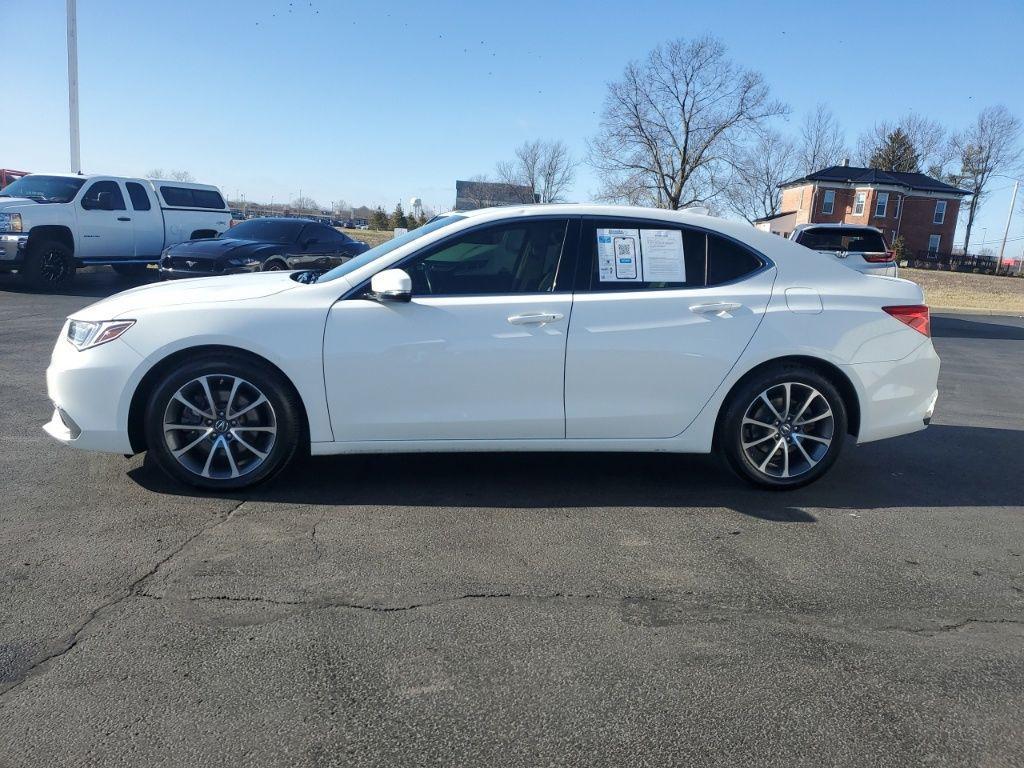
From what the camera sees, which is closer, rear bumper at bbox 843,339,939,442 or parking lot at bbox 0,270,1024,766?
parking lot at bbox 0,270,1024,766

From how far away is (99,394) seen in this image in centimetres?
411

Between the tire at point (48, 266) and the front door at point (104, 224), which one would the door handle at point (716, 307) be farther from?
Answer: the front door at point (104, 224)

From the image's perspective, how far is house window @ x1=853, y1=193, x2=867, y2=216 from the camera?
6044 cm

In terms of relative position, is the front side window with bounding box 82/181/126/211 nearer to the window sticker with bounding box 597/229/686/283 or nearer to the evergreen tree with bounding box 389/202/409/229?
the window sticker with bounding box 597/229/686/283

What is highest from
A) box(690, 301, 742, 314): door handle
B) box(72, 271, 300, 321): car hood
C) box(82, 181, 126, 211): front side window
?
box(82, 181, 126, 211): front side window

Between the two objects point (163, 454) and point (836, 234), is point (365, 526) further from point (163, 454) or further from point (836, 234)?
point (836, 234)

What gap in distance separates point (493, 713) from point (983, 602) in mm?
2278

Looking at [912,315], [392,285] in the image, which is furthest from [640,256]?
[912,315]

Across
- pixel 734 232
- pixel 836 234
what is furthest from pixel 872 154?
pixel 734 232

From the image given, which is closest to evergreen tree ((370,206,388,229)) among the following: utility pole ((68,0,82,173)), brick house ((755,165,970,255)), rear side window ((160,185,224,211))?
brick house ((755,165,970,255))

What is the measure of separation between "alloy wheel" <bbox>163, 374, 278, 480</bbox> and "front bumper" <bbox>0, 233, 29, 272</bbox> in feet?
38.0

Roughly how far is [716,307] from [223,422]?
109 inches

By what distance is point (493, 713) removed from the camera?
8.16 ft

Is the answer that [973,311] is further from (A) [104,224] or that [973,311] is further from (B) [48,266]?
(B) [48,266]
